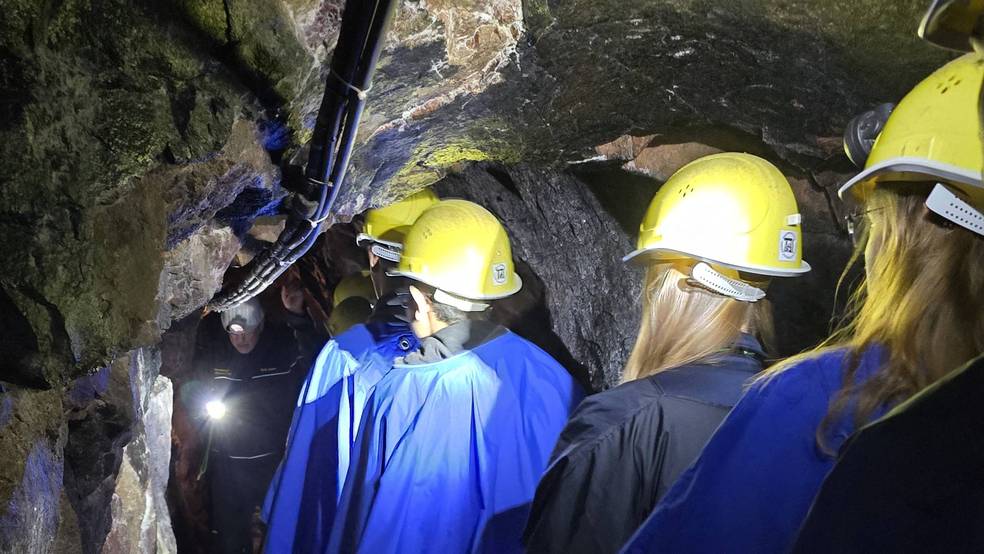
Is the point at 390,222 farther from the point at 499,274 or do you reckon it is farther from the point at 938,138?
the point at 938,138

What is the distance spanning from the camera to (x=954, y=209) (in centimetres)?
92

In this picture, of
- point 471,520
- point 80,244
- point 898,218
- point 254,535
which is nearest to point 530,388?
point 471,520

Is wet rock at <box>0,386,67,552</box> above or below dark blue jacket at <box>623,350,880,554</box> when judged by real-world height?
above

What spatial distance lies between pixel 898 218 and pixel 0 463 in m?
1.97

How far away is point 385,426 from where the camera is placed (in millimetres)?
3025

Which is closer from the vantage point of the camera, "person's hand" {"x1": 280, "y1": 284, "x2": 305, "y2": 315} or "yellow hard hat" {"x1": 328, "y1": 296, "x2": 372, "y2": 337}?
"yellow hard hat" {"x1": 328, "y1": 296, "x2": 372, "y2": 337}

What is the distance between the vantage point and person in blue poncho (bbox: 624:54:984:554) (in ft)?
2.87

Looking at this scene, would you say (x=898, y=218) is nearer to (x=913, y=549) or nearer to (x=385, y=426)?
(x=913, y=549)

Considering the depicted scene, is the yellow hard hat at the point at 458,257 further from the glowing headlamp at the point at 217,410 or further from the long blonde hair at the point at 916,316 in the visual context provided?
the glowing headlamp at the point at 217,410

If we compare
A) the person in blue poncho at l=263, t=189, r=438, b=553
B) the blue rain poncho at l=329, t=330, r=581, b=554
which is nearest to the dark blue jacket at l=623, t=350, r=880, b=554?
the blue rain poncho at l=329, t=330, r=581, b=554

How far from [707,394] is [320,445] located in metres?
2.56

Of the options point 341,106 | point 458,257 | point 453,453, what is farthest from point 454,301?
point 341,106

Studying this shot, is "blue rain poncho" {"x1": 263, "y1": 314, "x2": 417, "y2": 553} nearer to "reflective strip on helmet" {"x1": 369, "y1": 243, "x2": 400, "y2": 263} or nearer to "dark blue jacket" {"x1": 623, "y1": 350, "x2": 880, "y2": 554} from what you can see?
"reflective strip on helmet" {"x1": 369, "y1": 243, "x2": 400, "y2": 263}

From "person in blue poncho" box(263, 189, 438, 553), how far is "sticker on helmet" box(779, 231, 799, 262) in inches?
77.3
